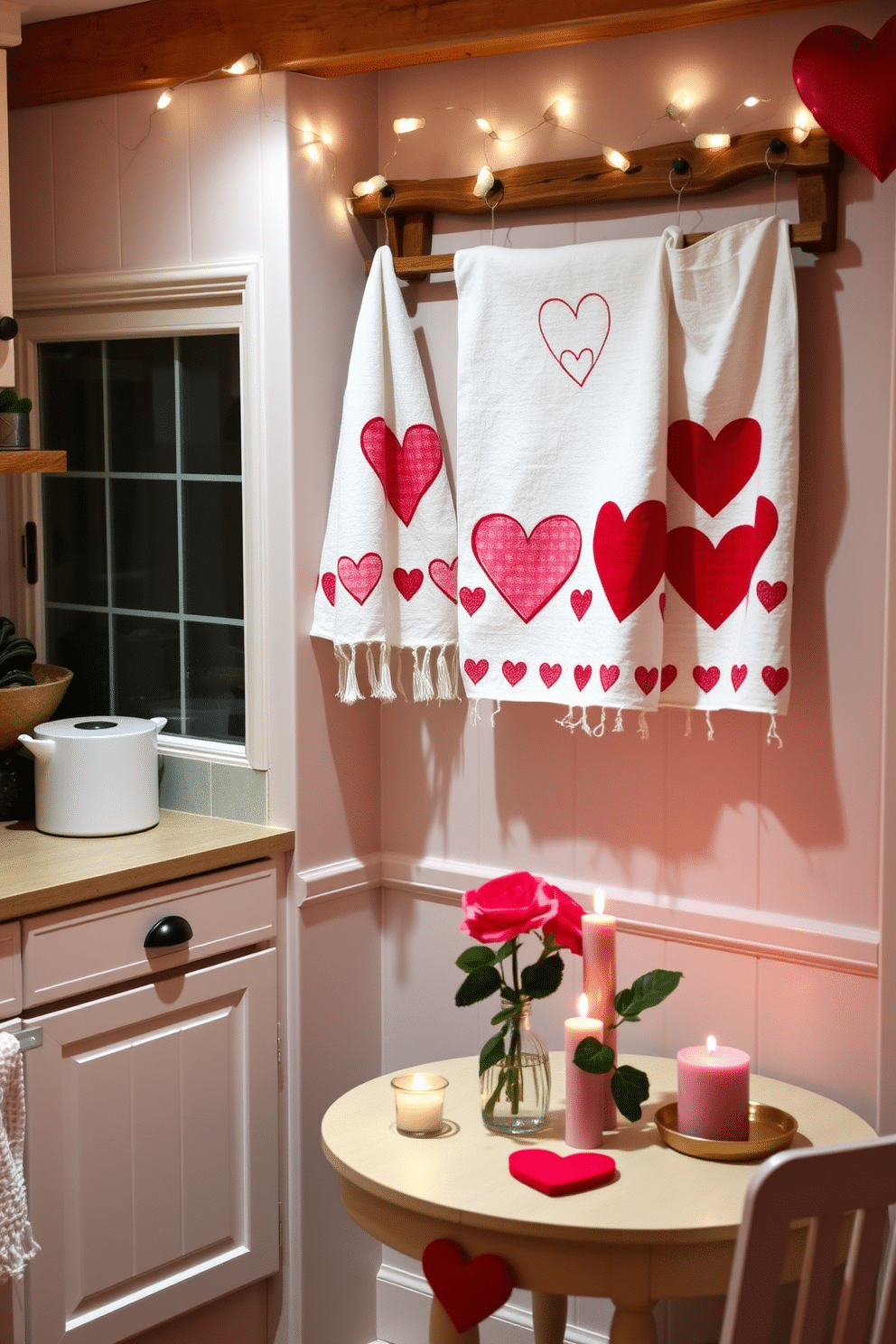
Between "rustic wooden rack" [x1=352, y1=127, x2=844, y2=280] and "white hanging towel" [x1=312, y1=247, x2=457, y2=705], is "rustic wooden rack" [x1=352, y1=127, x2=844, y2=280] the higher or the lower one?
the higher one

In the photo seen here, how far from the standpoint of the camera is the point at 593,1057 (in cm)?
177

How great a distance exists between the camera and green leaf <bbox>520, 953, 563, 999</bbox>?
1.83 m

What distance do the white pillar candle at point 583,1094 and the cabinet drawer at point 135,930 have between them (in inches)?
26.4

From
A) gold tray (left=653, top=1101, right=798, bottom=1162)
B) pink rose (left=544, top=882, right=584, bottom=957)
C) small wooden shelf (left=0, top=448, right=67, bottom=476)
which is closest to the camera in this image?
gold tray (left=653, top=1101, right=798, bottom=1162)

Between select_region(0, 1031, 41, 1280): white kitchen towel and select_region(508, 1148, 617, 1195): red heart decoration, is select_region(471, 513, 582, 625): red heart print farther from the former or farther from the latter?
select_region(0, 1031, 41, 1280): white kitchen towel

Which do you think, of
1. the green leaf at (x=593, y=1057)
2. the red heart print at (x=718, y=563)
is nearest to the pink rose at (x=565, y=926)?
the green leaf at (x=593, y=1057)

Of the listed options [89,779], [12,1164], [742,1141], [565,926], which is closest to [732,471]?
[565,926]

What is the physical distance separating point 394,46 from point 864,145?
752mm

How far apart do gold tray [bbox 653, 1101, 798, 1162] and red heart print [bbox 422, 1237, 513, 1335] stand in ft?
0.91

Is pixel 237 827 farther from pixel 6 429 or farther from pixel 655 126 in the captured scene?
pixel 655 126

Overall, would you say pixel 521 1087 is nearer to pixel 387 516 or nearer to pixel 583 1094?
pixel 583 1094

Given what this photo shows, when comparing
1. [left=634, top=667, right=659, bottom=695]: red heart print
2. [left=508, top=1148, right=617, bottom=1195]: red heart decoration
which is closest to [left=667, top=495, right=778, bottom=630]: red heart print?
[left=634, top=667, right=659, bottom=695]: red heart print

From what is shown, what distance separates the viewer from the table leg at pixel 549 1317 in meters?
2.00

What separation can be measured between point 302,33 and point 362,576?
2.74 feet
